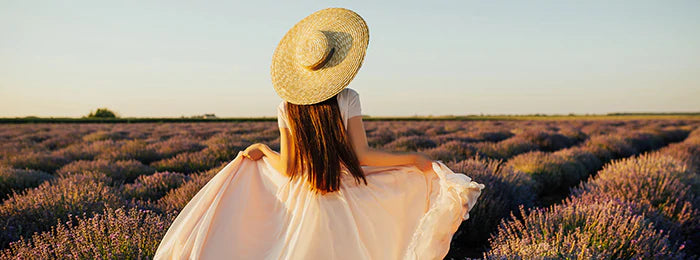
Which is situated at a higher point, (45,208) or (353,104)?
(353,104)

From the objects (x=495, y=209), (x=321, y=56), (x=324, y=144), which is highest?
(x=321, y=56)

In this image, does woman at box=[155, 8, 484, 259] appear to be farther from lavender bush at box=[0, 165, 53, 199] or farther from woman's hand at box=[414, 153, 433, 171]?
lavender bush at box=[0, 165, 53, 199]

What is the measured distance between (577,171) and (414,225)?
5259 mm

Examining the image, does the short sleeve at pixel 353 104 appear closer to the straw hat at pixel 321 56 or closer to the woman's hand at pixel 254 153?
the straw hat at pixel 321 56

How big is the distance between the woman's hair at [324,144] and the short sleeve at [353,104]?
0.07m

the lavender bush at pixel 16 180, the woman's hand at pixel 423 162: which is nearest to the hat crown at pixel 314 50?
the woman's hand at pixel 423 162

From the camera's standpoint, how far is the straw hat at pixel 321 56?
1.92 meters

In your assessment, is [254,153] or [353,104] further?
[254,153]

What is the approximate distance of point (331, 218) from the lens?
200 centimetres

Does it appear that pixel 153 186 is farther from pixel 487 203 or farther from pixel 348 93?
pixel 487 203

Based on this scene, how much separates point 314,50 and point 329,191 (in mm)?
757

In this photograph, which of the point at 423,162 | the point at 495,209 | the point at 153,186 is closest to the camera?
the point at 423,162

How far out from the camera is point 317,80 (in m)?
1.96

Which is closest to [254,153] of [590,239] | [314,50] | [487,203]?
[314,50]
